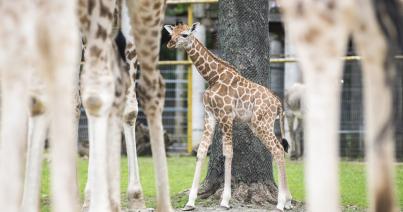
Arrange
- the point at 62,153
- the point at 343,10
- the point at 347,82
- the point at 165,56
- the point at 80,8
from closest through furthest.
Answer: the point at 343,10, the point at 62,153, the point at 80,8, the point at 347,82, the point at 165,56

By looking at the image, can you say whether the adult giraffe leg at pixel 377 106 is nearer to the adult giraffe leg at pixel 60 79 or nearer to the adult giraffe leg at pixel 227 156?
the adult giraffe leg at pixel 60 79

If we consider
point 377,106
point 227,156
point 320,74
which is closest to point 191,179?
point 227,156

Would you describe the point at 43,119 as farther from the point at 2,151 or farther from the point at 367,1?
the point at 367,1

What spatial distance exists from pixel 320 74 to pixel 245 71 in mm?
6050

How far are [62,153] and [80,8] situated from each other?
1429 millimetres

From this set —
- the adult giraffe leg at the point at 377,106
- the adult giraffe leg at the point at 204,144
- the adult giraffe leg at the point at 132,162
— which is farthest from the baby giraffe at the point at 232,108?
the adult giraffe leg at the point at 377,106

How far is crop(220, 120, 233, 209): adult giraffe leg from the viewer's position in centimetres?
859

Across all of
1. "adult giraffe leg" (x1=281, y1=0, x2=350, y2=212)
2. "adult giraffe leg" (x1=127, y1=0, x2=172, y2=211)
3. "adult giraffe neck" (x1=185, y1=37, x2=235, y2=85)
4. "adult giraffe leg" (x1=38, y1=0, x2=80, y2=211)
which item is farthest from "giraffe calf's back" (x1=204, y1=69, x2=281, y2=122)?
"adult giraffe leg" (x1=281, y1=0, x2=350, y2=212)

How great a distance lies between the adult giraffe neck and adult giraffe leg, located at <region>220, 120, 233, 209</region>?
588 mm

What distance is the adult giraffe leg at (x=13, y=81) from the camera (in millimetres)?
3881

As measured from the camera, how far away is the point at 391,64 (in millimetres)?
3777

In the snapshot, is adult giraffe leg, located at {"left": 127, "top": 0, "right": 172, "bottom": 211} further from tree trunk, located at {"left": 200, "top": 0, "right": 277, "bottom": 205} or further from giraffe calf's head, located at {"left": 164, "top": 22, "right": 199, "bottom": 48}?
giraffe calf's head, located at {"left": 164, "top": 22, "right": 199, "bottom": 48}

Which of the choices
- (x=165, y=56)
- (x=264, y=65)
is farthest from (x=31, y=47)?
(x=165, y=56)

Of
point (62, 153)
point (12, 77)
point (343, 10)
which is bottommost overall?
point (62, 153)
